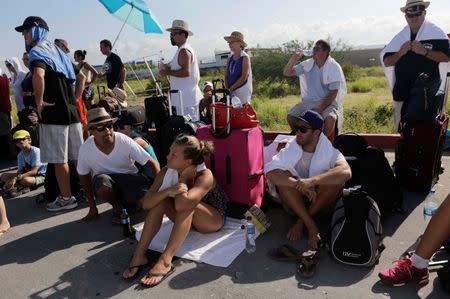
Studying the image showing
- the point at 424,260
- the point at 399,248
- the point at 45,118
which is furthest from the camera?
the point at 45,118

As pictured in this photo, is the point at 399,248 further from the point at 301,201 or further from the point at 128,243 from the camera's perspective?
the point at 128,243

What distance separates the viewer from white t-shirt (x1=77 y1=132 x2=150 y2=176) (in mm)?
3893

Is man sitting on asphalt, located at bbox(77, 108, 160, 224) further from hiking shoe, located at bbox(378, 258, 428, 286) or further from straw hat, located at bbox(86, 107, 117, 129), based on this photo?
hiking shoe, located at bbox(378, 258, 428, 286)

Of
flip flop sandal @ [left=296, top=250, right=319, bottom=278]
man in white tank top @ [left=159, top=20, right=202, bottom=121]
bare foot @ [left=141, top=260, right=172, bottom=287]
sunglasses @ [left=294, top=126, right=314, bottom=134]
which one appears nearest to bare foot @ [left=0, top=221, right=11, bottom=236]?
bare foot @ [left=141, top=260, right=172, bottom=287]

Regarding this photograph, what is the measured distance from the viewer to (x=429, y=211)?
3324mm

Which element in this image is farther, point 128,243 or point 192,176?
point 128,243

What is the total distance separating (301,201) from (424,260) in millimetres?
1056

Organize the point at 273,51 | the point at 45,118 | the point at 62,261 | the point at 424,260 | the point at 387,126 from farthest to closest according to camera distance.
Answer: the point at 273,51 < the point at 387,126 < the point at 45,118 < the point at 62,261 < the point at 424,260

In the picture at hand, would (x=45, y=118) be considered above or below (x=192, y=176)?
above

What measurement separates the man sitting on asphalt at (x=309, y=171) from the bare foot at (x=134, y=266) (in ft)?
4.10

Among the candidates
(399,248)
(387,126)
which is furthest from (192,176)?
(387,126)

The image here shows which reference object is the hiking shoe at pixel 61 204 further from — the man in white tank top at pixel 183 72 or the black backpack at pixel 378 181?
the black backpack at pixel 378 181

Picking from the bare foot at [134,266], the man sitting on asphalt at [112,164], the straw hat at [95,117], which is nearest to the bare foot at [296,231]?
the bare foot at [134,266]

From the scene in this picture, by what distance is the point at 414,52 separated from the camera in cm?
402
